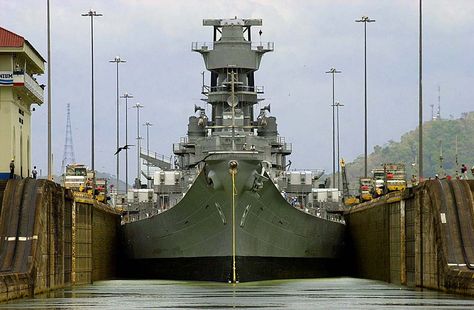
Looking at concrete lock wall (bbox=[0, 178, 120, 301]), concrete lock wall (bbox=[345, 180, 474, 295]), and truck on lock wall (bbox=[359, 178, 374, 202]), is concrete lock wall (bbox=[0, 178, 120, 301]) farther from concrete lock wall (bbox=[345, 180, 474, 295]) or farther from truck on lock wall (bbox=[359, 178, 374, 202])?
truck on lock wall (bbox=[359, 178, 374, 202])

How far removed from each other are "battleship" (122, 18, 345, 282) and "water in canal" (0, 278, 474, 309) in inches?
111

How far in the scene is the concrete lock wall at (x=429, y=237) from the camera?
6338 cm

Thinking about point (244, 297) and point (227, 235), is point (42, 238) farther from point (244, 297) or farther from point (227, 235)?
point (227, 235)

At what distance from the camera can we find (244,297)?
63.2 metres

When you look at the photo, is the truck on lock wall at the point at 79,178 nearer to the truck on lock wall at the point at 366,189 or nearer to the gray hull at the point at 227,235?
the gray hull at the point at 227,235

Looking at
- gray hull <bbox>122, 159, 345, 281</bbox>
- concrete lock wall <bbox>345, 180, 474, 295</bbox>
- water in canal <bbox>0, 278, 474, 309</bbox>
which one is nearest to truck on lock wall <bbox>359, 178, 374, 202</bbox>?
gray hull <bbox>122, 159, 345, 281</bbox>

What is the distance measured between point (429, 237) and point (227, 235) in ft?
55.5

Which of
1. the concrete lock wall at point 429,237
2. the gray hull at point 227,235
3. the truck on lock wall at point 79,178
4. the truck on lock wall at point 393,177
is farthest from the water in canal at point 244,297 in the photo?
the truck on lock wall at point 79,178

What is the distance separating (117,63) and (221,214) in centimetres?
5538

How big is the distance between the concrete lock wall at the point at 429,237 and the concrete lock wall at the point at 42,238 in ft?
55.0

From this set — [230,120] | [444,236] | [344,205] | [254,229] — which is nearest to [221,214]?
[254,229]

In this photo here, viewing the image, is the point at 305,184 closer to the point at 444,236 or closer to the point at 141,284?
the point at 141,284

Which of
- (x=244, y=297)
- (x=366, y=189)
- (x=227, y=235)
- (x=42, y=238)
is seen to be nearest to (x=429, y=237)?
(x=244, y=297)

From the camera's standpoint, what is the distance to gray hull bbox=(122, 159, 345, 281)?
265 ft
